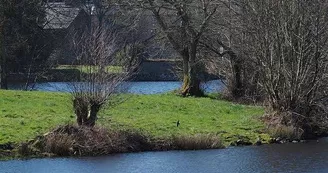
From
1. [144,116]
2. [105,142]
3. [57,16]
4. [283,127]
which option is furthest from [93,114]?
[57,16]

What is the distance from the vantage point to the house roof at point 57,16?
166ft

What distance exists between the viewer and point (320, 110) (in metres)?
31.3

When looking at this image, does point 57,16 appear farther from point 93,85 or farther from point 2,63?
point 93,85

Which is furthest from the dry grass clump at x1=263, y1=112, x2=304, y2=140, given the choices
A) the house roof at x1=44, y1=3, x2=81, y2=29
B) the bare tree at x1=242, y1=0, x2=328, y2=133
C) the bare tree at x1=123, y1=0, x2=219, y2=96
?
the house roof at x1=44, y1=3, x2=81, y2=29

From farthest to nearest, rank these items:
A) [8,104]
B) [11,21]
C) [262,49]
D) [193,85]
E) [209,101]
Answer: [11,21]
[193,85]
[209,101]
[262,49]
[8,104]

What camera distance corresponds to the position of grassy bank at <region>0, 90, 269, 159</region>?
25875 millimetres

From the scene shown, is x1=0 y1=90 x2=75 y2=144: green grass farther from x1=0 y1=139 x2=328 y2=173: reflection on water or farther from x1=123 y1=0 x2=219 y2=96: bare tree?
x1=123 y1=0 x2=219 y2=96: bare tree

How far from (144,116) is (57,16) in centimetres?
2297

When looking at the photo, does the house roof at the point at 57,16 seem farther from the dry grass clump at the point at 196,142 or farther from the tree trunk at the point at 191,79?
the dry grass clump at the point at 196,142

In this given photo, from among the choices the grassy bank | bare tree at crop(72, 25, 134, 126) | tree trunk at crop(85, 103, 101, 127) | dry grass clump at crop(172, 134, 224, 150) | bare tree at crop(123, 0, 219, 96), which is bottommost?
dry grass clump at crop(172, 134, 224, 150)

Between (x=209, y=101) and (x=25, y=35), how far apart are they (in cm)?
1494

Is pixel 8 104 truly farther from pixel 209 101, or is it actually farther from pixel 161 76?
pixel 161 76

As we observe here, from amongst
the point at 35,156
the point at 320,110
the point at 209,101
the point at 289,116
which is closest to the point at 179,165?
the point at 35,156

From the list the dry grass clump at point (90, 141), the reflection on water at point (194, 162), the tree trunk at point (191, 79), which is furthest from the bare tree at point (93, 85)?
the tree trunk at point (191, 79)
